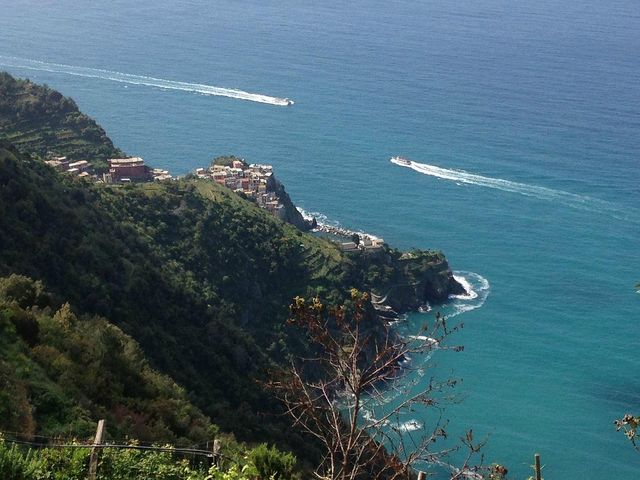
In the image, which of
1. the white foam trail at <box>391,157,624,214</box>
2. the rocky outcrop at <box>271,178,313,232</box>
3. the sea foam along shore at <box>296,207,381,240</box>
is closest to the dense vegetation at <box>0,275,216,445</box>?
the rocky outcrop at <box>271,178,313,232</box>

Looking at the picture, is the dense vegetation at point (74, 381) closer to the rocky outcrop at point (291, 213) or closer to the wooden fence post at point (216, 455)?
the wooden fence post at point (216, 455)

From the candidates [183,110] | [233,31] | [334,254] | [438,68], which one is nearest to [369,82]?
[438,68]

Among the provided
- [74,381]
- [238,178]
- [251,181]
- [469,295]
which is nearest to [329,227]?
[251,181]

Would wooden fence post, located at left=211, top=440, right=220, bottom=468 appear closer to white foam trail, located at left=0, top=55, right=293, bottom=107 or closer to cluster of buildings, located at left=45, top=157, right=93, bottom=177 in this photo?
cluster of buildings, located at left=45, top=157, right=93, bottom=177

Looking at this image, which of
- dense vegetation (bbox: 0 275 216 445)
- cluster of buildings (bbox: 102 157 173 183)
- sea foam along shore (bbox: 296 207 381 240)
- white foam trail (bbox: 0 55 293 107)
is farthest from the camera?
white foam trail (bbox: 0 55 293 107)

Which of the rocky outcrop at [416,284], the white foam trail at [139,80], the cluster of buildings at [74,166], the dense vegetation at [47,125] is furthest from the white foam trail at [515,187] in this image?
the cluster of buildings at [74,166]

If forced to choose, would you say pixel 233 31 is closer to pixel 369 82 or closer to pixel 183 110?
pixel 369 82

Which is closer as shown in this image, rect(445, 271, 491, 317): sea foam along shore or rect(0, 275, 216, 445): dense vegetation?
rect(0, 275, 216, 445): dense vegetation

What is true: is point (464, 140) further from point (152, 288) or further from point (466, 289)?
point (152, 288)
